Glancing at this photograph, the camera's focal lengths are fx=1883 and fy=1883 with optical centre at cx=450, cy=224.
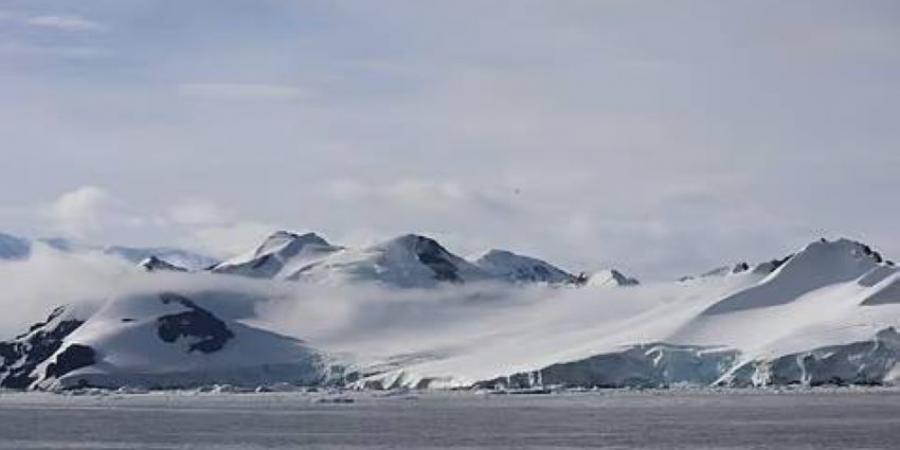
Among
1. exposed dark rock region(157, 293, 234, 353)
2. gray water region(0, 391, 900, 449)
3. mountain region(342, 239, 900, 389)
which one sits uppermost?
exposed dark rock region(157, 293, 234, 353)

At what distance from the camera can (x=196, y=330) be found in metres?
192

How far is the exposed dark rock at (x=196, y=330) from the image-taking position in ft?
625

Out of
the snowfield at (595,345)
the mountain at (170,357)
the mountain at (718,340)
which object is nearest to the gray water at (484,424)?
the mountain at (718,340)

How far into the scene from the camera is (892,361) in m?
Answer: 134

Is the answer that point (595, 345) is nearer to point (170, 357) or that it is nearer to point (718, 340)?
point (718, 340)

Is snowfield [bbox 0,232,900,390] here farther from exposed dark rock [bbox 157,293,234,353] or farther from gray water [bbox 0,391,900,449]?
gray water [bbox 0,391,900,449]

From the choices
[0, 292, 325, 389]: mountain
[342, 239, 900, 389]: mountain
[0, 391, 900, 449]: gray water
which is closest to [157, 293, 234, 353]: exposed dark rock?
[0, 292, 325, 389]: mountain

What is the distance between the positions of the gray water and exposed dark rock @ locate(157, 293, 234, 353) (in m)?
78.9

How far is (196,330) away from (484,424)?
120 metres

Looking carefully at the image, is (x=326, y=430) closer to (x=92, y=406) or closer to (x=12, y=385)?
(x=92, y=406)

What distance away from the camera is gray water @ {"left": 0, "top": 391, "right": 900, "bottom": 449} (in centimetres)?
6181

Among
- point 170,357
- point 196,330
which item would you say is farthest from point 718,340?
point 196,330

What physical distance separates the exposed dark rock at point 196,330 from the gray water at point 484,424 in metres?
78.9

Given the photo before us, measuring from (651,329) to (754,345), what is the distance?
40.8ft
